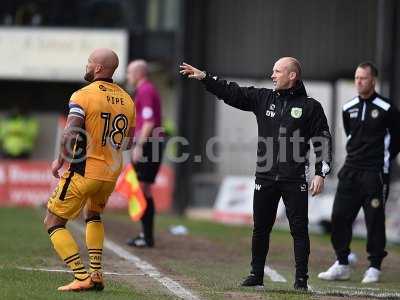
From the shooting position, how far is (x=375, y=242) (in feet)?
35.6

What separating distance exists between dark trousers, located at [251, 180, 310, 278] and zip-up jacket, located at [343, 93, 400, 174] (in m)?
2.15

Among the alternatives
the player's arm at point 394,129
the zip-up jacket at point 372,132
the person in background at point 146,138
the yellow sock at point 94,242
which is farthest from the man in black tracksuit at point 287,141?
the person in background at point 146,138

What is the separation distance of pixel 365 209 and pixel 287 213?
2.23 meters

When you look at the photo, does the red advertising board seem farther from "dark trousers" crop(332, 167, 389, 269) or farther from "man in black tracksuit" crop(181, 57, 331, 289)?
"man in black tracksuit" crop(181, 57, 331, 289)

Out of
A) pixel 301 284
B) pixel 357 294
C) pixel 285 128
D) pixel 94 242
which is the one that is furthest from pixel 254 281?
pixel 94 242

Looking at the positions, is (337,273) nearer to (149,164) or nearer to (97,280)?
(149,164)

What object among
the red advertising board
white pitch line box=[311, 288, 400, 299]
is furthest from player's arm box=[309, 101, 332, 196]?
the red advertising board

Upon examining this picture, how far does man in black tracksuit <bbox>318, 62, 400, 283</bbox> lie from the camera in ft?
35.4

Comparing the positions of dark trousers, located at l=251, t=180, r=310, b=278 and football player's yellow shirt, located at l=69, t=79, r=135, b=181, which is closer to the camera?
football player's yellow shirt, located at l=69, t=79, r=135, b=181

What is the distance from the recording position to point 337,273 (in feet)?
34.9

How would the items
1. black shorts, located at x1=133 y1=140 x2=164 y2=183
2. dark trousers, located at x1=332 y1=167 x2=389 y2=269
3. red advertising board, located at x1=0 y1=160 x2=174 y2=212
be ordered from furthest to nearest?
red advertising board, located at x1=0 y1=160 x2=174 y2=212 < black shorts, located at x1=133 y1=140 x2=164 y2=183 < dark trousers, located at x1=332 y1=167 x2=389 y2=269

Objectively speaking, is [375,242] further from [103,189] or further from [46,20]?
[46,20]

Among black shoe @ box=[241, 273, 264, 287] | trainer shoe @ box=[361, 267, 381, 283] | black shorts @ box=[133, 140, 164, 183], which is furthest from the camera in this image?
black shorts @ box=[133, 140, 164, 183]

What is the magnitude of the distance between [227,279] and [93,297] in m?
2.31
